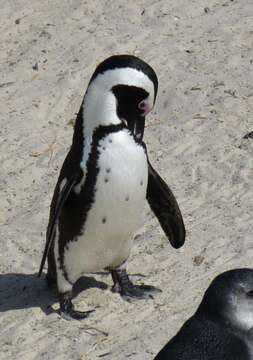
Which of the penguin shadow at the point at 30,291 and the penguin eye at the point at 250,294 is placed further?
the penguin shadow at the point at 30,291

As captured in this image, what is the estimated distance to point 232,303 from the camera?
4395mm

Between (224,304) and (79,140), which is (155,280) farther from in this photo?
(224,304)

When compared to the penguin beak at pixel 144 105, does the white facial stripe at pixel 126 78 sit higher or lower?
higher

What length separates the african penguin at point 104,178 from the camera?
5.28 meters

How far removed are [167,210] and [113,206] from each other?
0.51 m

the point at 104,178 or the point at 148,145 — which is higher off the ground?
the point at 104,178

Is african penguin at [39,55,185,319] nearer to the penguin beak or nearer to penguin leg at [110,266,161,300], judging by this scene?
the penguin beak

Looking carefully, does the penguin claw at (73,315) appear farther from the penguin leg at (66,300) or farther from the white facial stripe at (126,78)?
the white facial stripe at (126,78)

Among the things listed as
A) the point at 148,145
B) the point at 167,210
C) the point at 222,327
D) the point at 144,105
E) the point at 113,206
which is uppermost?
the point at 144,105

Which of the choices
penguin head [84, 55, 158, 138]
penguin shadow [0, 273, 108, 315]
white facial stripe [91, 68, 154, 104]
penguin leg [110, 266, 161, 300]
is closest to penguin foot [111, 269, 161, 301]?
penguin leg [110, 266, 161, 300]

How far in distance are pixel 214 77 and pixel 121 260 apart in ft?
7.34

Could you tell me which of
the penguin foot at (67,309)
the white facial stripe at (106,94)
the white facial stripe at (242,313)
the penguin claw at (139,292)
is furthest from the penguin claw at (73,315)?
the white facial stripe at (242,313)

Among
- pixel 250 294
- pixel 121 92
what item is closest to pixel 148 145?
pixel 121 92

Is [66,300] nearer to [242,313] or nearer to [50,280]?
[50,280]
